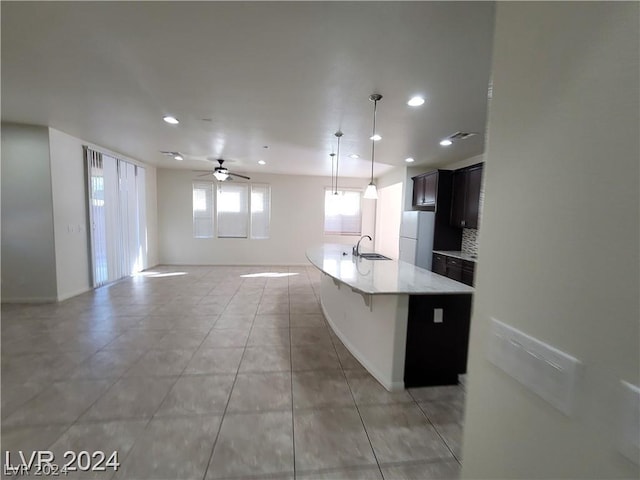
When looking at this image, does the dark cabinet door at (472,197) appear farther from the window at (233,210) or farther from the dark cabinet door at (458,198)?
A: the window at (233,210)

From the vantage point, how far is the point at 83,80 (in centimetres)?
245

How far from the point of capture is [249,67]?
2186mm

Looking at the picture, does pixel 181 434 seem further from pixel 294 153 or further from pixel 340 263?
pixel 294 153

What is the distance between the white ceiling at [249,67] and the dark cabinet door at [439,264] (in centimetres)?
202

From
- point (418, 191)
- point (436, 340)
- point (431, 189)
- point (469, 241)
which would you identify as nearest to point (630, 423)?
point (436, 340)

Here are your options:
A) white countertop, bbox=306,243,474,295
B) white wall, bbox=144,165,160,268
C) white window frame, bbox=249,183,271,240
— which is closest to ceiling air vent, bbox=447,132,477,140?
white countertop, bbox=306,243,474,295

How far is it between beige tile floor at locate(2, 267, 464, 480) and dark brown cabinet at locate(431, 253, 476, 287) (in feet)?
7.42

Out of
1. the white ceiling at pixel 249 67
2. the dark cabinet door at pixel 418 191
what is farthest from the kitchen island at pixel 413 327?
the dark cabinet door at pixel 418 191

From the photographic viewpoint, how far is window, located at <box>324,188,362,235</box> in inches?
304

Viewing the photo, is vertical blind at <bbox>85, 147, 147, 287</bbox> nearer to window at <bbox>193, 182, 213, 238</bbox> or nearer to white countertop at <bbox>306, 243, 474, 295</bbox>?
window at <bbox>193, 182, 213, 238</bbox>

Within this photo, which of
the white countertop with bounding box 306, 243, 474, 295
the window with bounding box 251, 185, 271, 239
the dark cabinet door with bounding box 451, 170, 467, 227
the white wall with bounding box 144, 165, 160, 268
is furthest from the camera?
the window with bounding box 251, 185, 271, 239

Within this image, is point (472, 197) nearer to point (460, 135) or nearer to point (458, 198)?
point (458, 198)

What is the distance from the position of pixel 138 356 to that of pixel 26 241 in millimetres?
2989

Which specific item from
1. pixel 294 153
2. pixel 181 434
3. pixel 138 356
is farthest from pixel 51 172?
pixel 181 434
